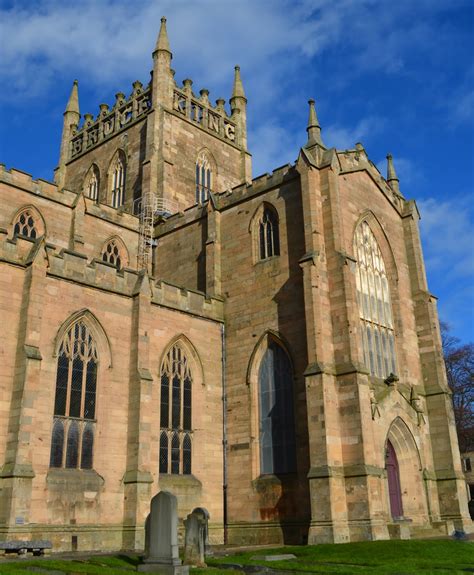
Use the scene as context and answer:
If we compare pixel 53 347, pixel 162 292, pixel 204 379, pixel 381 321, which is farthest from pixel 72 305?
pixel 381 321

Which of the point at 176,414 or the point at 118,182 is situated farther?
the point at 118,182

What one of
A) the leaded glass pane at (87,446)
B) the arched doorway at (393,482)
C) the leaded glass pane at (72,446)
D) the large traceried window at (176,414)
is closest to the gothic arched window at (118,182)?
the large traceried window at (176,414)

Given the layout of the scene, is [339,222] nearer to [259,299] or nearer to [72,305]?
[259,299]

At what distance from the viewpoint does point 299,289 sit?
1001 inches

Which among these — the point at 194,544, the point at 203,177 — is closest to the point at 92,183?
the point at 203,177

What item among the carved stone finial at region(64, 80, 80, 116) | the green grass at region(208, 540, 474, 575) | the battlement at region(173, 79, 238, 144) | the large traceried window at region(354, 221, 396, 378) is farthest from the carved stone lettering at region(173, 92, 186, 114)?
the green grass at region(208, 540, 474, 575)

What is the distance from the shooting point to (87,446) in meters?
21.3

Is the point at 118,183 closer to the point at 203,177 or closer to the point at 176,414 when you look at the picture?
the point at 203,177

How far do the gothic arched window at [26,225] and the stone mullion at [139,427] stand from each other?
7433mm

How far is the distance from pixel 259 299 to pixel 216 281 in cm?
267

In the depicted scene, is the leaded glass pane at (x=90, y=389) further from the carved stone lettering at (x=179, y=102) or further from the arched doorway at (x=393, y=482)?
the carved stone lettering at (x=179, y=102)

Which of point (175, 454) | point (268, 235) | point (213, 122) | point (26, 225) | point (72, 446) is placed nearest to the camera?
point (72, 446)

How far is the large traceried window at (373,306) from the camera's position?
26.5m

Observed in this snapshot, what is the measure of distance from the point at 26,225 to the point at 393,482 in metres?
19.6
